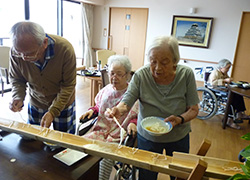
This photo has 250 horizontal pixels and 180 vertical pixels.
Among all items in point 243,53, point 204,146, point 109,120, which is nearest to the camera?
point 204,146

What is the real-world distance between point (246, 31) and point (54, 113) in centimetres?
551

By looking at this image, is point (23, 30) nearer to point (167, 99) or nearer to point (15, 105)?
point (15, 105)

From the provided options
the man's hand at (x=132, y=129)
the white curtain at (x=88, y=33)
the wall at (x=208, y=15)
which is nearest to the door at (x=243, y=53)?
the wall at (x=208, y=15)

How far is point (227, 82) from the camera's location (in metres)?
3.36

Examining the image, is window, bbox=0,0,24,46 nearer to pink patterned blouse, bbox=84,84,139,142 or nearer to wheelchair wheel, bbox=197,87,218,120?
pink patterned blouse, bbox=84,84,139,142

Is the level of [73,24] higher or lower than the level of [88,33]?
higher

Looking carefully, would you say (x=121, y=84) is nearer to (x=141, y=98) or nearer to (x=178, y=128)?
(x=141, y=98)

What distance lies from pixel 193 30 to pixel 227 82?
102 inches

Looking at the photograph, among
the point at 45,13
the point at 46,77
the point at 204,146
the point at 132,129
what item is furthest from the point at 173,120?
the point at 45,13

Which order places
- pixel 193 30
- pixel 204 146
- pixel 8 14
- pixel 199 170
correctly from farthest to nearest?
pixel 193 30
pixel 8 14
pixel 204 146
pixel 199 170

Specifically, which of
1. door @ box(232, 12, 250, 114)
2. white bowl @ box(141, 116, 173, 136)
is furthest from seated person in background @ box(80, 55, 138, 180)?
door @ box(232, 12, 250, 114)

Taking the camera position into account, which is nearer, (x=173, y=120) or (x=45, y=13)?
(x=173, y=120)

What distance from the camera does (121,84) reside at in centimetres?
164

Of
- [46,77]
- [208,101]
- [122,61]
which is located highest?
[122,61]
